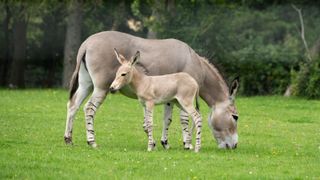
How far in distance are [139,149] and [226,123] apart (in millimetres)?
1877

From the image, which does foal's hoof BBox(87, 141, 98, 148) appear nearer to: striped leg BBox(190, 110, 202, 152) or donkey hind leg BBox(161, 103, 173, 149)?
donkey hind leg BBox(161, 103, 173, 149)

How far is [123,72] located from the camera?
14.0 m

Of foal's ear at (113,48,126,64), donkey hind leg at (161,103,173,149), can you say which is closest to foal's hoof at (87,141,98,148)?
donkey hind leg at (161,103,173,149)

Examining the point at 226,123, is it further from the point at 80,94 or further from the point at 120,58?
the point at 80,94

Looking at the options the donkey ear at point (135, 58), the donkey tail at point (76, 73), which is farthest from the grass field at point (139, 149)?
the donkey ear at point (135, 58)

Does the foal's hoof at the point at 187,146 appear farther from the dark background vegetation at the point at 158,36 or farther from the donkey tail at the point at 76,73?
the dark background vegetation at the point at 158,36

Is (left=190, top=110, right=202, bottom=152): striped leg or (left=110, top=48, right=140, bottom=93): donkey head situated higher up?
(left=110, top=48, right=140, bottom=93): donkey head

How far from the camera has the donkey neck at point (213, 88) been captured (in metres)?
15.5

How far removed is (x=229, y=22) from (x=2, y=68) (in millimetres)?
12706

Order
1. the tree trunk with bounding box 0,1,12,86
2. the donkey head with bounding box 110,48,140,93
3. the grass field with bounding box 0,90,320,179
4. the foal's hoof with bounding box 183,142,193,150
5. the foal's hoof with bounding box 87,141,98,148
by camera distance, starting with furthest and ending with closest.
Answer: the tree trunk with bounding box 0,1,12,86
the foal's hoof with bounding box 183,142,193,150
the foal's hoof with bounding box 87,141,98,148
the donkey head with bounding box 110,48,140,93
the grass field with bounding box 0,90,320,179

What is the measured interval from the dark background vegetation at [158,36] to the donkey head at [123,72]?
1352 centimetres

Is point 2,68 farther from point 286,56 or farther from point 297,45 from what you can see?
point 297,45

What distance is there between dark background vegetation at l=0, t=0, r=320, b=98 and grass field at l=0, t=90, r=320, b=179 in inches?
262

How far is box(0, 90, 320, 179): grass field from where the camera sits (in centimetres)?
1166
